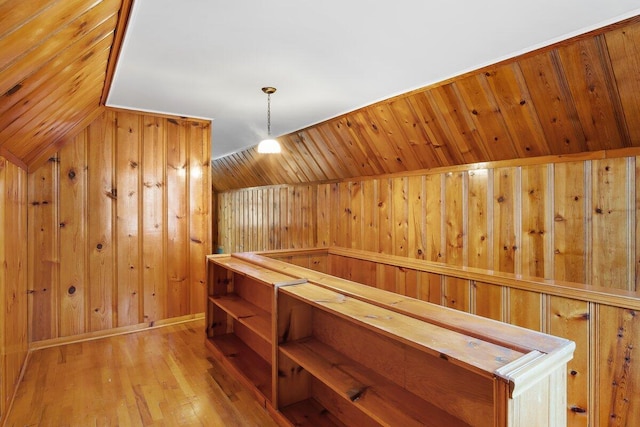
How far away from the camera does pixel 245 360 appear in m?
2.89

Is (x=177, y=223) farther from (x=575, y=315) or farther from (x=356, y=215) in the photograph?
(x=575, y=315)

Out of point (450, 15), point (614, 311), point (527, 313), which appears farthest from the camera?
point (527, 313)

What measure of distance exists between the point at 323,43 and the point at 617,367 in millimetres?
2685

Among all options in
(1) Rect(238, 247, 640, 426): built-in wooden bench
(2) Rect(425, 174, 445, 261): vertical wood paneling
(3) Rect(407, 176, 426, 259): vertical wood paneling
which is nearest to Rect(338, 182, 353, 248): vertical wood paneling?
(3) Rect(407, 176, 426, 259): vertical wood paneling

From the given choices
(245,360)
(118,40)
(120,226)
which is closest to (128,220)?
(120,226)

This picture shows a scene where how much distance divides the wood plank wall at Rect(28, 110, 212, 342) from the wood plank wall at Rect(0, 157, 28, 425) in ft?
1.06

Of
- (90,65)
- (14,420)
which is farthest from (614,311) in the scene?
(14,420)

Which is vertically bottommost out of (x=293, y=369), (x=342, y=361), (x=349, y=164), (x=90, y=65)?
(x=293, y=369)

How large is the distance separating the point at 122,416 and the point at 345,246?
2.99 meters

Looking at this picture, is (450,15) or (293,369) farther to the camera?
(293,369)

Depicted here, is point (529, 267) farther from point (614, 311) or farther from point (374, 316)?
point (374, 316)

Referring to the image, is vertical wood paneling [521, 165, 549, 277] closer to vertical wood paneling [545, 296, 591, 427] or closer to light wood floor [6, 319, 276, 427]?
vertical wood paneling [545, 296, 591, 427]

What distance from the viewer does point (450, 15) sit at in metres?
1.92

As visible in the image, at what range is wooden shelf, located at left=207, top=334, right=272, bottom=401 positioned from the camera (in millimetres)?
2525
